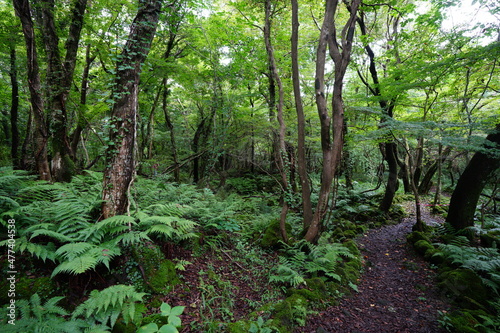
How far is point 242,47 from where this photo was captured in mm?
8500

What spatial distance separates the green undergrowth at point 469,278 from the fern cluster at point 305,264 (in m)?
1.89

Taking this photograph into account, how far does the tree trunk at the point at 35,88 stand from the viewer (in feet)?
15.2

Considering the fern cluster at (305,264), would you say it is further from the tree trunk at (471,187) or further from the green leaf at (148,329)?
the tree trunk at (471,187)

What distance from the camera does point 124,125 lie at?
11.7 ft

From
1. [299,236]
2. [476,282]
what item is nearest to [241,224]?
[299,236]

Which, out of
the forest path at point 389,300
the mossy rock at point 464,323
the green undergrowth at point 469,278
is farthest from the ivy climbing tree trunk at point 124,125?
the green undergrowth at point 469,278

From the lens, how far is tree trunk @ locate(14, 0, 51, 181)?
4.62m

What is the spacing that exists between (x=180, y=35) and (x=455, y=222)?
12.7 meters

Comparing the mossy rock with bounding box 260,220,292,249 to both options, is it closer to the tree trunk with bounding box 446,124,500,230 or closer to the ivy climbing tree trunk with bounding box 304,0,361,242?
the ivy climbing tree trunk with bounding box 304,0,361,242

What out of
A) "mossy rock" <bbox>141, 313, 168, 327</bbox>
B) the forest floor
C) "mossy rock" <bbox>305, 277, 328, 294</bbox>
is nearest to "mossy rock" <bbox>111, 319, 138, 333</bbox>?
"mossy rock" <bbox>141, 313, 168, 327</bbox>

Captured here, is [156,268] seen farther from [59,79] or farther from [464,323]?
[59,79]

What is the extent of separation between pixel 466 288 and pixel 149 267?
19.7 ft

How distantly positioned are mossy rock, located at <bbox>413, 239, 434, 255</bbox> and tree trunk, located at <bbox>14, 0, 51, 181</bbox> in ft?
33.7

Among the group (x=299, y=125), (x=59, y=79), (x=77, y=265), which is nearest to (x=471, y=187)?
(x=299, y=125)
